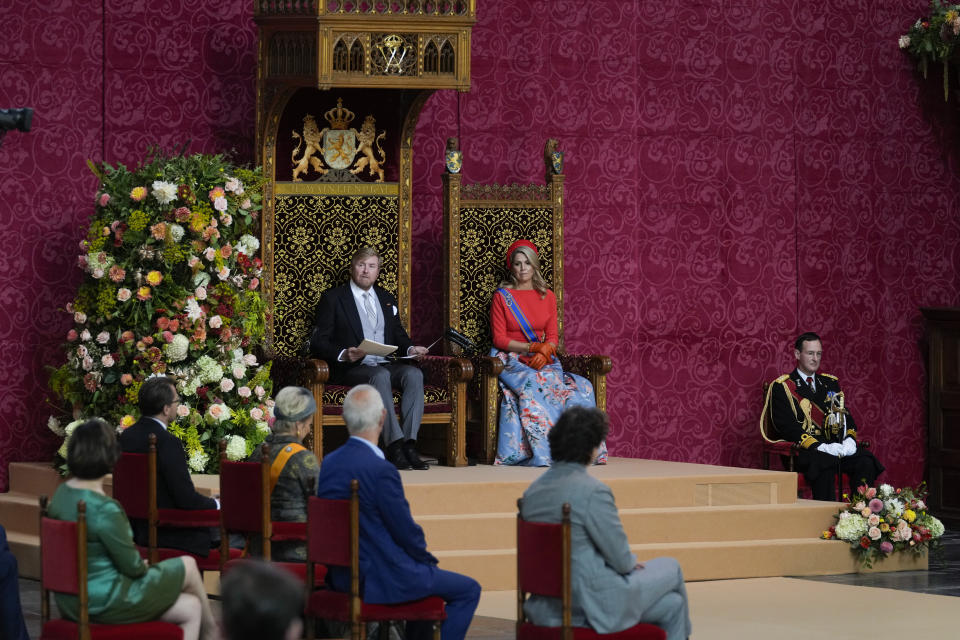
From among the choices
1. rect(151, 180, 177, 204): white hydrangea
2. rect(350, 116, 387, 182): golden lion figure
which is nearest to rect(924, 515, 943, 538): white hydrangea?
rect(350, 116, 387, 182): golden lion figure

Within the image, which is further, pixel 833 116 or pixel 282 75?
pixel 833 116

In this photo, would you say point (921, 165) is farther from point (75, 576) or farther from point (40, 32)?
point (75, 576)

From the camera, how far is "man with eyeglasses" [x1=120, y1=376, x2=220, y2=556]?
241 inches

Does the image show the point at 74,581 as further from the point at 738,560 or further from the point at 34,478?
the point at 738,560

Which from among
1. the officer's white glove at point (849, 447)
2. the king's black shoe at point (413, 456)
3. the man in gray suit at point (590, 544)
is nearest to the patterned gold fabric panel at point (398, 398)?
the king's black shoe at point (413, 456)

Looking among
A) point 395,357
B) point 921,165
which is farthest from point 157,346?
point 921,165

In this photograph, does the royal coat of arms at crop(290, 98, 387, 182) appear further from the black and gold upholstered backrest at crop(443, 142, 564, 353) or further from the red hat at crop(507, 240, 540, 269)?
the red hat at crop(507, 240, 540, 269)

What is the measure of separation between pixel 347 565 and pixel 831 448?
4.94 m

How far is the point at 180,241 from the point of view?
8.23 m

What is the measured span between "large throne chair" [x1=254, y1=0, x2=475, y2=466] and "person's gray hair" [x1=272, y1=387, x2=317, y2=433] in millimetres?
2182

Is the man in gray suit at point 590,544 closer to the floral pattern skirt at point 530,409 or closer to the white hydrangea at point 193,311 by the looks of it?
the white hydrangea at point 193,311

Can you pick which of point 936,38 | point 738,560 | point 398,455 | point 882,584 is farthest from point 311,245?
point 936,38

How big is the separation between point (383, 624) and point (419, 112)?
14.4 ft

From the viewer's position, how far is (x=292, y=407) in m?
6.00
